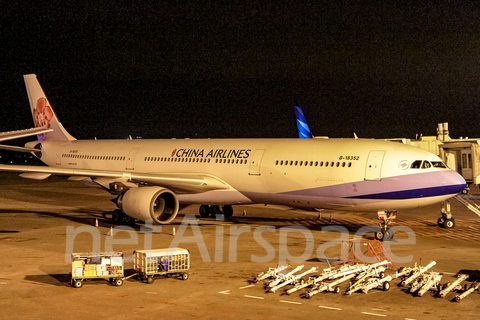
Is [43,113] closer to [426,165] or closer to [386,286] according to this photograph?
[426,165]

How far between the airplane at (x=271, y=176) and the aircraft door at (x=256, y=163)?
0.15ft

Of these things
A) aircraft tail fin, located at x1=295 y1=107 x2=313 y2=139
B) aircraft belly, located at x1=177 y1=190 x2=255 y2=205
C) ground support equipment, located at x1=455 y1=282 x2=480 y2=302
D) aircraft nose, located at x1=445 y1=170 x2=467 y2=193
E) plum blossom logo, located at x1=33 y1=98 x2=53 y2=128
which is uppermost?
aircraft tail fin, located at x1=295 y1=107 x2=313 y2=139

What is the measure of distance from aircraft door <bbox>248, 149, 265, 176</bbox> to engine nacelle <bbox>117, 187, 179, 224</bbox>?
376 cm

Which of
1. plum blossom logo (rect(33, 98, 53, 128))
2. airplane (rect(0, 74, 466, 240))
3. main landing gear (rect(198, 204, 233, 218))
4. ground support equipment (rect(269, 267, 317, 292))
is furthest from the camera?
plum blossom logo (rect(33, 98, 53, 128))

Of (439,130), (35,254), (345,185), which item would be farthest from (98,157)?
(439,130)

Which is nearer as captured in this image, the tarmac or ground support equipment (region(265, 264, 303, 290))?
the tarmac

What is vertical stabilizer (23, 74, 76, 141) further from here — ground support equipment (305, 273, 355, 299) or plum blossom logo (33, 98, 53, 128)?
ground support equipment (305, 273, 355, 299)

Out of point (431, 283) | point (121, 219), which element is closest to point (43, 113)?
point (121, 219)

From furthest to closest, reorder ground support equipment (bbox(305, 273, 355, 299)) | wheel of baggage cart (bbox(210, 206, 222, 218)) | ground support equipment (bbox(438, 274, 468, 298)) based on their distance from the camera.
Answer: wheel of baggage cart (bbox(210, 206, 222, 218)), ground support equipment (bbox(305, 273, 355, 299)), ground support equipment (bbox(438, 274, 468, 298))

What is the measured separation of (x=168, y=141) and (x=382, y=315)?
20520 millimetres

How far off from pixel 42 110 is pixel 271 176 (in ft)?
67.8

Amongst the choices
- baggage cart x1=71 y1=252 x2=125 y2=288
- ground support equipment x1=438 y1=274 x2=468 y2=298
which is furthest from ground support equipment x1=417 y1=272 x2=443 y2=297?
baggage cart x1=71 y1=252 x2=125 y2=288

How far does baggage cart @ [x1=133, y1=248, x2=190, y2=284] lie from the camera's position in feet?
51.3

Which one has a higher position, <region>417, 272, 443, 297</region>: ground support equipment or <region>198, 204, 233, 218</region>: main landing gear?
<region>198, 204, 233, 218</region>: main landing gear
